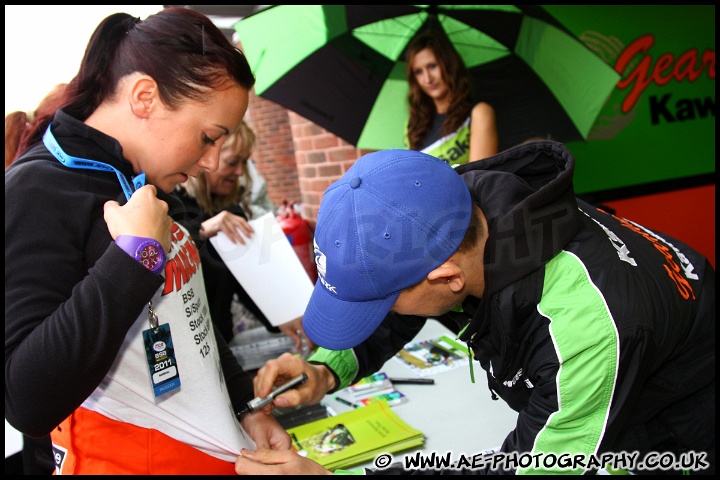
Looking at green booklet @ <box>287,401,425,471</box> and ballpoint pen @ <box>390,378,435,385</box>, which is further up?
green booklet @ <box>287,401,425,471</box>

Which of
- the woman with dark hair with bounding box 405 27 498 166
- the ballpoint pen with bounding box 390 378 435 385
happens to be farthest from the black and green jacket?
the woman with dark hair with bounding box 405 27 498 166

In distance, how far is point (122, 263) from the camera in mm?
784

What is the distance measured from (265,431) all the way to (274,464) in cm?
21

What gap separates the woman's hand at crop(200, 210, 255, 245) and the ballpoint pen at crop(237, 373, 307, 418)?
2.02 ft

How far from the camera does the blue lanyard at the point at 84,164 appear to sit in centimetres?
91

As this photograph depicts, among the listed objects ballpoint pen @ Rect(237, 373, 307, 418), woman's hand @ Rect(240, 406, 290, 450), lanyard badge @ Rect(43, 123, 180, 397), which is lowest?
woman's hand @ Rect(240, 406, 290, 450)

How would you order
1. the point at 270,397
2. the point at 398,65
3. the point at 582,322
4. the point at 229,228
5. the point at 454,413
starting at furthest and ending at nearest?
the point at 398,65
the point at 229,228
the point at 454,413
the point at 270,397
the point at 582,322

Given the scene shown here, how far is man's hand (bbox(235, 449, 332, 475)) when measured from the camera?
3.37ft

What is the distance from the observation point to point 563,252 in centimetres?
98

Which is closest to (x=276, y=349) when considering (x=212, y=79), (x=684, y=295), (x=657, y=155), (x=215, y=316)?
(x=215, y=316)

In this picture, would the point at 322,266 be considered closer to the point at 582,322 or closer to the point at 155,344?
the point at 155,344

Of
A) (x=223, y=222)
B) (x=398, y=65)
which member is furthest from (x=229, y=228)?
(x=398, y=65)

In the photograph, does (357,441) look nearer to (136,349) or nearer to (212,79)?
(136,349)

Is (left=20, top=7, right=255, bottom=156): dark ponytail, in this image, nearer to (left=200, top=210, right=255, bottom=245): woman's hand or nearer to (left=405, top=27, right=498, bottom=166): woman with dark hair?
(left=200, top=210, right=255, bottom=245): woman's hand
